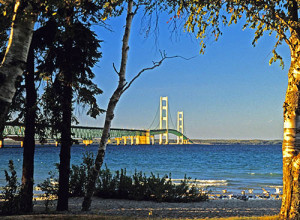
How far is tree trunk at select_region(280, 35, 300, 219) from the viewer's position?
8609 mm

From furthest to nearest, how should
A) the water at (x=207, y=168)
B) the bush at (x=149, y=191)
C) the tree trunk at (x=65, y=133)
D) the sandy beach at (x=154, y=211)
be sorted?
1. the water at (x=207, y=168)
2. the bush at (x=149, y=191)
3. the tree trunk at (x=65, y=133)
4. the sandy beach at (x=154, y=211)

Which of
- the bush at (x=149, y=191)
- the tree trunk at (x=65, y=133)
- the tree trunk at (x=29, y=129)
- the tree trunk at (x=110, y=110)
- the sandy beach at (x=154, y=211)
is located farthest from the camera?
Result: the bush at (x=149, y=191)

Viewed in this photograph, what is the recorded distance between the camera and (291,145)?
28.5ft

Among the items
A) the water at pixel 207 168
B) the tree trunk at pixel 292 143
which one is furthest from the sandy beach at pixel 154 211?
the water at pixel 207 168

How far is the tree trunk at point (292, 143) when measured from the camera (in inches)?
339

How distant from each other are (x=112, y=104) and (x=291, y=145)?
→ 5168 millimetres

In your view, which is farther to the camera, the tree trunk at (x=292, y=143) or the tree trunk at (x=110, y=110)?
the tree trunk at (x=110, y=110)

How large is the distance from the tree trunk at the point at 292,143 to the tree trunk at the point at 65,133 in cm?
630

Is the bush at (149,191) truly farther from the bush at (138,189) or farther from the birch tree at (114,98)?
the birch tree at (114,98)

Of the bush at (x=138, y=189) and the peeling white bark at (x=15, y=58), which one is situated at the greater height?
the peeling white bark at (x=15, y=58)

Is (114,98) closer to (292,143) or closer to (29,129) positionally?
(29,129)

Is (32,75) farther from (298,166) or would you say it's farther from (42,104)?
(298,166)

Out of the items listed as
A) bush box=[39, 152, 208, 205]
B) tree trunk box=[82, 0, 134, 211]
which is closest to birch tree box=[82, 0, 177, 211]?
tree trunk box=[82, 0, 134, 211]

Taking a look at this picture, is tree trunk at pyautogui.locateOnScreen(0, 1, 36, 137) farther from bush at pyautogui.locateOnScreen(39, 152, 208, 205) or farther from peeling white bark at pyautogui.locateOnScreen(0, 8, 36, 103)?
bush at pyautogui.locateOnScreen(39, 152, 208, 205)
